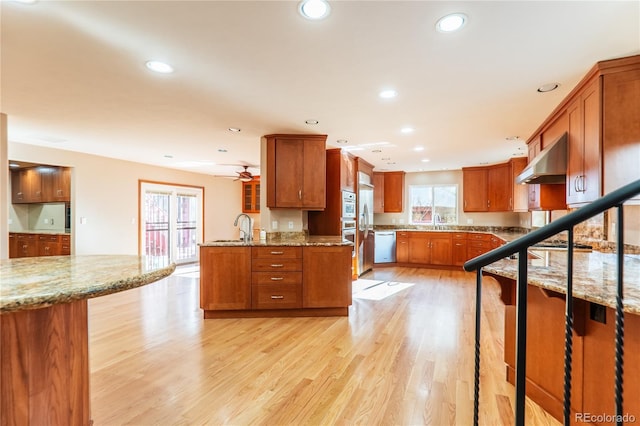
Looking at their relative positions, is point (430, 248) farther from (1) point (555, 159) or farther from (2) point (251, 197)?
(2) point (251, 197)

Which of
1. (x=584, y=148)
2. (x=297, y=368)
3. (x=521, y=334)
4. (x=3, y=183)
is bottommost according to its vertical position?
(x=297, y=368)

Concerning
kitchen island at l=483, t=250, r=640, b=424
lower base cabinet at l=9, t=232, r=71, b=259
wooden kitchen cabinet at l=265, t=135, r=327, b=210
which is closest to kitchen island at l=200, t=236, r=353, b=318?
wooden kitchen cabinet at l=265, t=135, r=327, b=210

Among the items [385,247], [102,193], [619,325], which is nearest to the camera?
[619,325]

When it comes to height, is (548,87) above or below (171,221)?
above

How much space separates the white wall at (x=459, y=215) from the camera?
22.2ft

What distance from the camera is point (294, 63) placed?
7.12 feet

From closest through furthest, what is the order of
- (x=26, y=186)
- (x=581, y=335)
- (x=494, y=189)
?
(x=581, y=335) < (x=26, y=186) < (x=494, y=189)

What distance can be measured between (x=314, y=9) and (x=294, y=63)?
23.0 inches

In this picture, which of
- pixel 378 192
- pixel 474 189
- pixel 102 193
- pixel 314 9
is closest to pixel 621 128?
pixel 314 9

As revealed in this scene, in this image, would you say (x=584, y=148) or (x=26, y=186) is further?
(x=26, y=186)

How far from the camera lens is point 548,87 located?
100 inches

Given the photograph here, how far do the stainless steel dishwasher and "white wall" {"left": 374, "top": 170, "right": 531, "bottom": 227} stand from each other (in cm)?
78

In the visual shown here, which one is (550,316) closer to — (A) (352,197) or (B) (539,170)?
(B) (539,170)

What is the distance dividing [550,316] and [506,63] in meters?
1.70
